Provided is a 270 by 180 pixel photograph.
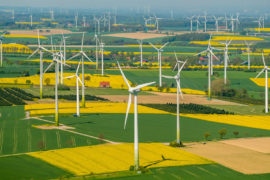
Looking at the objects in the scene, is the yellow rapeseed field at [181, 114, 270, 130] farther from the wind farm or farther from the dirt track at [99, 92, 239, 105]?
the dirt track at [99, 92, 239, 105]

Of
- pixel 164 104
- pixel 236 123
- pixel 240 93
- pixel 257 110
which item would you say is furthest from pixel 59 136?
pixel 240 93

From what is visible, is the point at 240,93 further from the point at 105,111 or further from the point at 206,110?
the point at 105,111

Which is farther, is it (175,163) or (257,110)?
(257,110)

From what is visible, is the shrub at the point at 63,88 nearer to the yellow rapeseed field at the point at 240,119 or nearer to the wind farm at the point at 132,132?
the wind farm at the point at 132,132

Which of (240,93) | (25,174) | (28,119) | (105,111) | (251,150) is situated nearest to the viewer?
(25,174)

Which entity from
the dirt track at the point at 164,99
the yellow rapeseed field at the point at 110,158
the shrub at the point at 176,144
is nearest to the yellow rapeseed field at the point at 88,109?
the dirt track at the point at 164,99

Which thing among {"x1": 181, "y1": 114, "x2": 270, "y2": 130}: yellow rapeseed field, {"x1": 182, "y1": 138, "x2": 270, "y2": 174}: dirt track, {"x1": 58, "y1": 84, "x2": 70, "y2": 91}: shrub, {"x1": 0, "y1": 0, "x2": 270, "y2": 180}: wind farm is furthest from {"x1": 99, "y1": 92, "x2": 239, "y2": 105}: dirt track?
{"x1": 182, "y1": 138, "x2": 270, "y2": 174}: dirt track

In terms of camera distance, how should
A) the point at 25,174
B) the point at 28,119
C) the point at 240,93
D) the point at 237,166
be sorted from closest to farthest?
1. the point at 25,174
2. the point at 237,166
3. the point at 28,119
4. the point at 240,93

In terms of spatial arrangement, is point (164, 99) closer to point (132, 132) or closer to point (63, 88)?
point (63, 88)
